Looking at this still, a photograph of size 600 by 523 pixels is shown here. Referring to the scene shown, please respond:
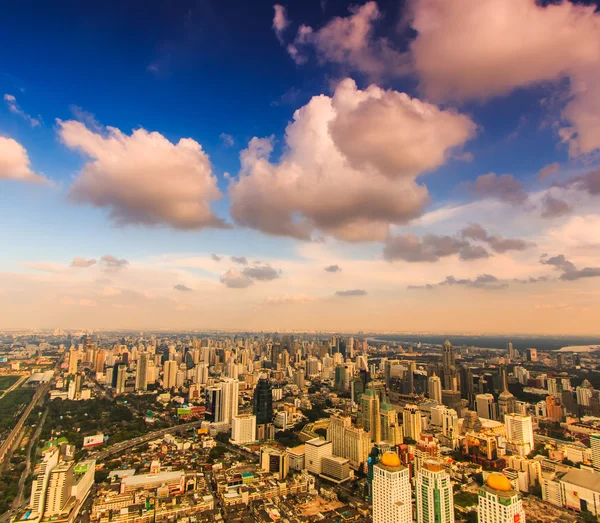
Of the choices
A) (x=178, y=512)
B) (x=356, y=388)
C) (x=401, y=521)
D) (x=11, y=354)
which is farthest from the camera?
(x=11, y=354)

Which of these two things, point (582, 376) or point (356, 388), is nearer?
point (356, 388)

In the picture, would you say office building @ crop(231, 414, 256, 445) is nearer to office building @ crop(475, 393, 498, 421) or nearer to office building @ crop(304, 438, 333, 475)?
office building @ crop(304, 438, 333, 475)

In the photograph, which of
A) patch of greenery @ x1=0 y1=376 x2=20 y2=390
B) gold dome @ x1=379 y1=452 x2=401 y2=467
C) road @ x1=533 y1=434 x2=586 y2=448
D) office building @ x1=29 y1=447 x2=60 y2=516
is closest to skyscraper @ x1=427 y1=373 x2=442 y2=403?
road @ x1=533 y1=434 x2=586 y2=448

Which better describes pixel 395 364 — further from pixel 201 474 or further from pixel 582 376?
pixel 201 474

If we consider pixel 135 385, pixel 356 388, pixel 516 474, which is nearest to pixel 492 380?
pixel 356 388

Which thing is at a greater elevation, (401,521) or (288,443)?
(401,521)
